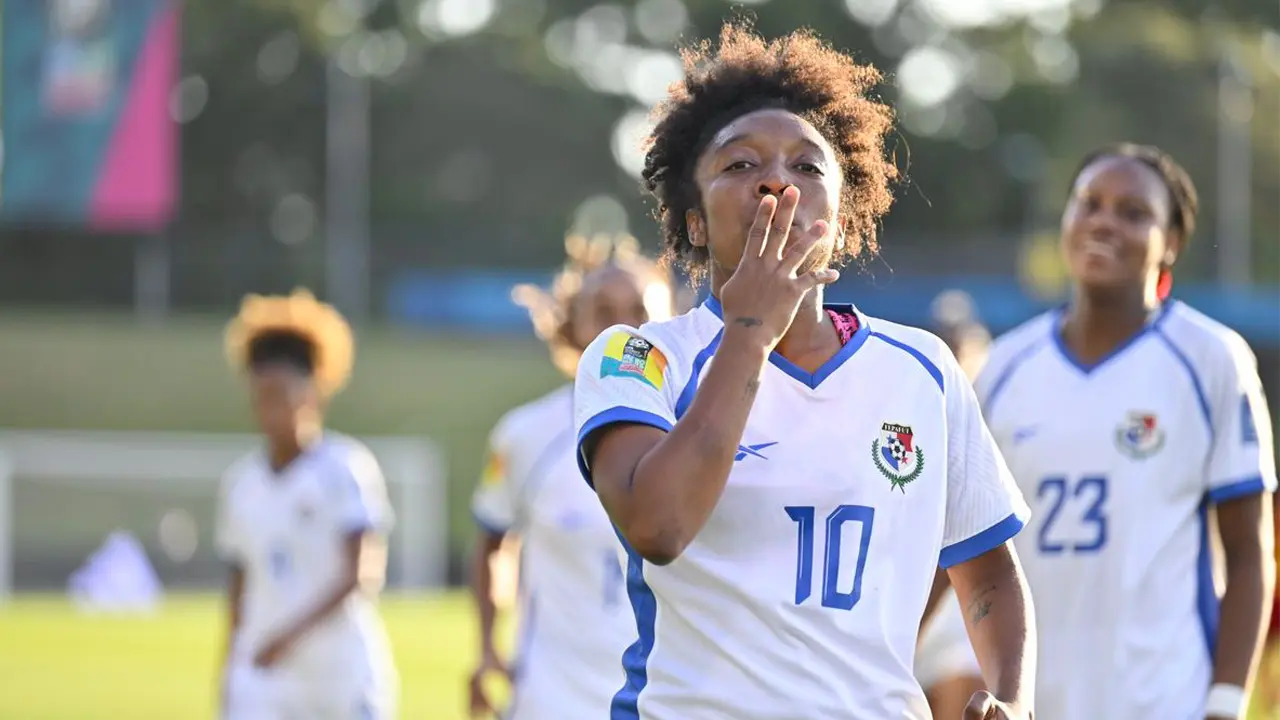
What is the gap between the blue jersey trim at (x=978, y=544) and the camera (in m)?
3.63

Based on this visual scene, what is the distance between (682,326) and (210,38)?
134 feet

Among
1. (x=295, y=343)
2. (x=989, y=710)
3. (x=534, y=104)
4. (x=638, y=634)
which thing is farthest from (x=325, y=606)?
(x=534, y=104)

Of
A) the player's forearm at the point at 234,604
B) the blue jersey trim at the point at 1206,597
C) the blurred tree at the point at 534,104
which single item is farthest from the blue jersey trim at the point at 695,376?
the blurred tree at the point at 534,104

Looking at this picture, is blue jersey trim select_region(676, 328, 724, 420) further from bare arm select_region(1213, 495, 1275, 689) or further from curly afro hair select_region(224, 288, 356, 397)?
curly afro hair select_region(224, 288, 356, 397)

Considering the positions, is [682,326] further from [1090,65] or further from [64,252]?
[1090,65]

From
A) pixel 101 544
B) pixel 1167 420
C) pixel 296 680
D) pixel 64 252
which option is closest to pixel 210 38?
pixel 64 252

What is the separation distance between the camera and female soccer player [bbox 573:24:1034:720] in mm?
3240

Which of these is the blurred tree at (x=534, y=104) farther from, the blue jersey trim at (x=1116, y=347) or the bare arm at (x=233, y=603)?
the blue jersey trim at (x=1116, y=347)

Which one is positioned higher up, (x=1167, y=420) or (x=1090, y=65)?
(x=1090, y=65)

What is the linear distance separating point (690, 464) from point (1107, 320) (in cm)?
275

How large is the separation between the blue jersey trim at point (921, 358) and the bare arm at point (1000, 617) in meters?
0.32

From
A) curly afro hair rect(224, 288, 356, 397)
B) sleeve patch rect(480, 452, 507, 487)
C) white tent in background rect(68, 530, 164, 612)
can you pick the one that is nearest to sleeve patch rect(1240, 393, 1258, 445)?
sleeve patch rect(480, 452, 507, 487)

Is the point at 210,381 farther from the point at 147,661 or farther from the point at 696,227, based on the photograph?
the point at 696,227

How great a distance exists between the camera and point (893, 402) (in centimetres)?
352
